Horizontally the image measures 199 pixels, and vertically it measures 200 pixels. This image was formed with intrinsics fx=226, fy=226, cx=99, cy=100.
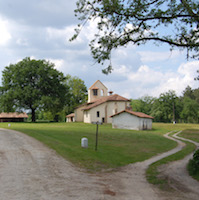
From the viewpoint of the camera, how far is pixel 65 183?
8.73 meters

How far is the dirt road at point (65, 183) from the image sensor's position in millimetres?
7290

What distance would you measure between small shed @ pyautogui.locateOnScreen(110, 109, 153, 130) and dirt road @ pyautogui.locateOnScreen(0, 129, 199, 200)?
32732 mm

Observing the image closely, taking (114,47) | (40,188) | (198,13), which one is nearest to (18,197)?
(40,188)

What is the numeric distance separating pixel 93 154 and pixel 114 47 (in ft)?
24.5

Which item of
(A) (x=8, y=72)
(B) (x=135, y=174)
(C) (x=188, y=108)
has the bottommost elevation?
(B) (x=135, y=174)

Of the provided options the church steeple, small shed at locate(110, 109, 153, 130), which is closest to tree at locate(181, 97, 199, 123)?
the church steeple

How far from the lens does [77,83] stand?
83562 mm

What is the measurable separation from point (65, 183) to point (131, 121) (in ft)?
127

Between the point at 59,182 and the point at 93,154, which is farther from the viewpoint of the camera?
the point at 93,154

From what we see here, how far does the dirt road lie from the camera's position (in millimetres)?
7290

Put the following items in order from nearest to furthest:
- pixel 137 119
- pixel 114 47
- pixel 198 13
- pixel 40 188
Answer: pixel 40 188
pixel 198 13
pixel 114 47
pixel 137 119

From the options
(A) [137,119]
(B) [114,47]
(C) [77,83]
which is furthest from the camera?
(C) [77,83]

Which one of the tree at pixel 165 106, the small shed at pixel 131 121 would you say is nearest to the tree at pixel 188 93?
the tree at pixel 165 106

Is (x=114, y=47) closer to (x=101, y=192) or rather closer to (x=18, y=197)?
(x=101, y=192)
